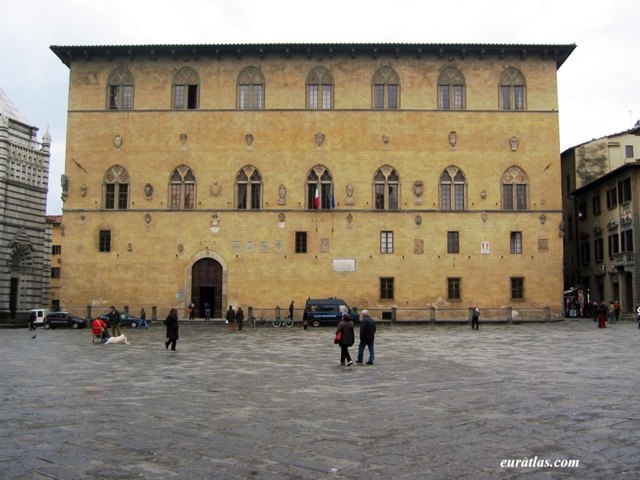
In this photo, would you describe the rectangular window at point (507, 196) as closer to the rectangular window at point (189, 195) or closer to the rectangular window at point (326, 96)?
the rectangular window at point (326, 96)

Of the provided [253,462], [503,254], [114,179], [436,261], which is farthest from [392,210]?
[253,462]

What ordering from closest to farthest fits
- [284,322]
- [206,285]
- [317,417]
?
1. [317,417]
2. [284,322]
3. [206,285]

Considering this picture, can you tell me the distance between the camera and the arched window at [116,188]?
4003 centimetres

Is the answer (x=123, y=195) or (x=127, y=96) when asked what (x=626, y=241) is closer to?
(x=123, y=195)

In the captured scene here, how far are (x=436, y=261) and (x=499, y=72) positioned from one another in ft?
39.8

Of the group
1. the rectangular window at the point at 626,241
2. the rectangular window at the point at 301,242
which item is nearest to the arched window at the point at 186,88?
the rectangular window at the point at 301,242

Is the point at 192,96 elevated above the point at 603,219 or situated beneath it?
elevated above

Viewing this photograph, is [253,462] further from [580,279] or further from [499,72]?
[580,279]

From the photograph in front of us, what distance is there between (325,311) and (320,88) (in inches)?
541

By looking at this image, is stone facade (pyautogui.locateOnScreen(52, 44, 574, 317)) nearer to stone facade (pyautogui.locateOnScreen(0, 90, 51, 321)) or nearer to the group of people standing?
stone facade (pyautogui.locateOnScreen(0, 90, 51, 321))

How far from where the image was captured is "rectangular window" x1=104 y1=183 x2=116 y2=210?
40094 mm

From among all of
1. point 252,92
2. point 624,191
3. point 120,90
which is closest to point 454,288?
point 624,191

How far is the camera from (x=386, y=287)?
38938 millimetres

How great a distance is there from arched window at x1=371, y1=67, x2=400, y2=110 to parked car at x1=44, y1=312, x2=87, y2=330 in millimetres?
21363
